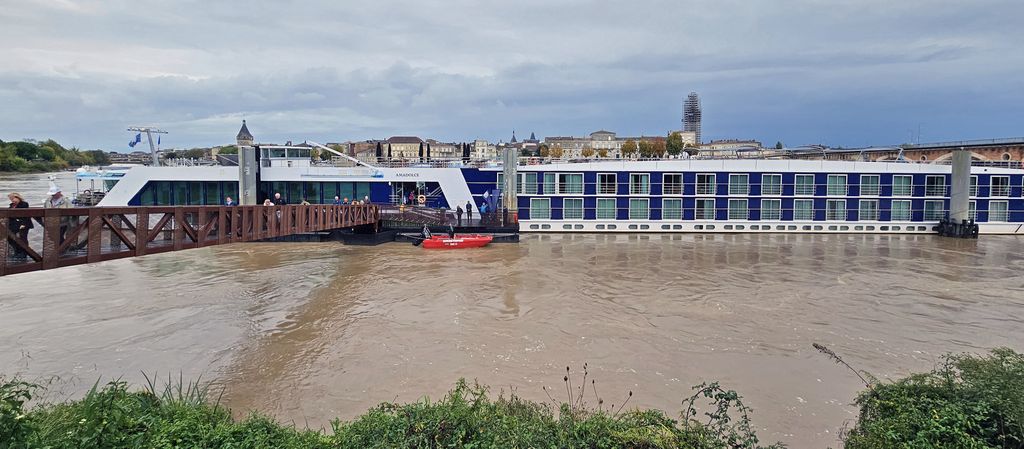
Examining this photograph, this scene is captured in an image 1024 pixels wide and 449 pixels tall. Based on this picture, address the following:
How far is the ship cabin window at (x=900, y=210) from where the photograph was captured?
3806 centimetres

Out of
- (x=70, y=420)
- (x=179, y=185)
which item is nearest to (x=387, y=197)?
(x=179, y=185)

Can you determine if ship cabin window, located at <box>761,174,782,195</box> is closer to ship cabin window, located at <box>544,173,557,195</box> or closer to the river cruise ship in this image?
the river cruise ship

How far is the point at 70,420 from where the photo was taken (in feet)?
18.3

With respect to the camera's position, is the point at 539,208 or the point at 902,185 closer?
the point at 539,208

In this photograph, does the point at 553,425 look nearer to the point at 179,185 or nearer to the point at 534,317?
the point at 534,317

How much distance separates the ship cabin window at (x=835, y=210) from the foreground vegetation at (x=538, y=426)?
35.7 metres

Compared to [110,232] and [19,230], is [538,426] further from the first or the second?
[110,232]

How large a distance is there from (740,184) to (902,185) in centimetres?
1082

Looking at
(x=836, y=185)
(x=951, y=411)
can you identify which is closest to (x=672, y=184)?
(x=836, y=185)

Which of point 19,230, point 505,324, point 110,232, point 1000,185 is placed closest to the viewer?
point 19,230

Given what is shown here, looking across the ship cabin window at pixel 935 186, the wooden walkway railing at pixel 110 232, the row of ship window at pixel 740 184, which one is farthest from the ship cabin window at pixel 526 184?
the ship cabin window at pixel 935 186

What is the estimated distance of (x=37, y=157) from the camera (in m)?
98.4

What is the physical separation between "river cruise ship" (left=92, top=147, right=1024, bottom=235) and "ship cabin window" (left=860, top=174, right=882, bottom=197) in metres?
0.07

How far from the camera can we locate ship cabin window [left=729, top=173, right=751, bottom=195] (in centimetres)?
3756
